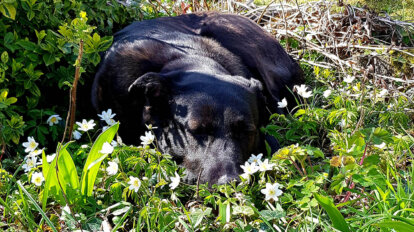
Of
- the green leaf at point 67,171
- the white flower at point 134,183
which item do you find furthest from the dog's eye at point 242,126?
the green leaf at point 67,171

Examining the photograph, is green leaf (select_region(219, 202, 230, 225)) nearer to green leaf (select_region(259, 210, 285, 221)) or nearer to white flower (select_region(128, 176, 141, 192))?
green leaf (select_region(259, 210, 285, 221))

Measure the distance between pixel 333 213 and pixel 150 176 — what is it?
92 centimetres

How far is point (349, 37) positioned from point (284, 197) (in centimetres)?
315

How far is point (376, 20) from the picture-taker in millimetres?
5520

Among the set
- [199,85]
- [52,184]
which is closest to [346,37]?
[199,85]

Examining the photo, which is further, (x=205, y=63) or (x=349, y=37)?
(x=349, y=37)

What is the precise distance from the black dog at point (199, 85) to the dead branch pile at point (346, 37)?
0.50 meters

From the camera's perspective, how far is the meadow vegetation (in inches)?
86.7

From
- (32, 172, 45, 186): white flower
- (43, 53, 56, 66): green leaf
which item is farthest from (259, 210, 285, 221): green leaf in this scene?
(43, 53, 56, 66): green leaf

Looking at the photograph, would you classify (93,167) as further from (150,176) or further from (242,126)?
(242,126)

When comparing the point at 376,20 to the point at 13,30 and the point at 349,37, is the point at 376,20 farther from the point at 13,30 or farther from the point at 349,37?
the point at 13,30

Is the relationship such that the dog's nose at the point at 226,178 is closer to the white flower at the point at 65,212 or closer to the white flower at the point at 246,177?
the white flower at the point at 246,177

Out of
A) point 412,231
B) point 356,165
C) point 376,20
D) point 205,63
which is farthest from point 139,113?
point 376,20

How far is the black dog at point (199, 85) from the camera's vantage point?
2.99 metres
